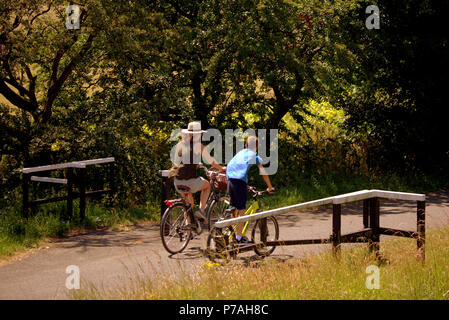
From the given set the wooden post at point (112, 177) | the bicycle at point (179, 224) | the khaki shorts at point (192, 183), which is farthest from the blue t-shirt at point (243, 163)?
the wooden post at point (112, 177)

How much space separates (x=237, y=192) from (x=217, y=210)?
1.13 meters

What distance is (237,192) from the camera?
8.63 metres

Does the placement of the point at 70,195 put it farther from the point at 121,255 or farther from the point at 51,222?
the point at 121,255

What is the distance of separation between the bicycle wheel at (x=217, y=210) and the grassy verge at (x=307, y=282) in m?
1.60

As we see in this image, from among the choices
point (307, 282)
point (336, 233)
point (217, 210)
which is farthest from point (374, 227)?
point (217, 210)

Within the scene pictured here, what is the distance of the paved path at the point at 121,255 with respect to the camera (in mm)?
7422

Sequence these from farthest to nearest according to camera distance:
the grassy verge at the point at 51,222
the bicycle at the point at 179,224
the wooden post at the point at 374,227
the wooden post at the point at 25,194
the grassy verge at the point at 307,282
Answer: the wooden post at the point at 25,194 < the grassy verge at the point at 51,222 < the bicycle at the point at 179,224 < the wooden post at the point at 374,227 < the grassy verge at the point at 307,282

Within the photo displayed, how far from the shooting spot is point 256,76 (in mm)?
14930

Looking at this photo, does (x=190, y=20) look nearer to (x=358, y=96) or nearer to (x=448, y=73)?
(x=358, y=96)

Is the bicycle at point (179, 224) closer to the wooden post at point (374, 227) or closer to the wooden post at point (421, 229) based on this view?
the wooden post at point (374, 227)

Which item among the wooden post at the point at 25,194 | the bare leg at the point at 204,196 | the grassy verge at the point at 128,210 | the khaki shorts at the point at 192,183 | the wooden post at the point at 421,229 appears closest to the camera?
the wooden post at the point at 421,229

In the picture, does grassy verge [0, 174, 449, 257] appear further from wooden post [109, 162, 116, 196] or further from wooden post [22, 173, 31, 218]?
wooden post [109, 162, 116, 196]
